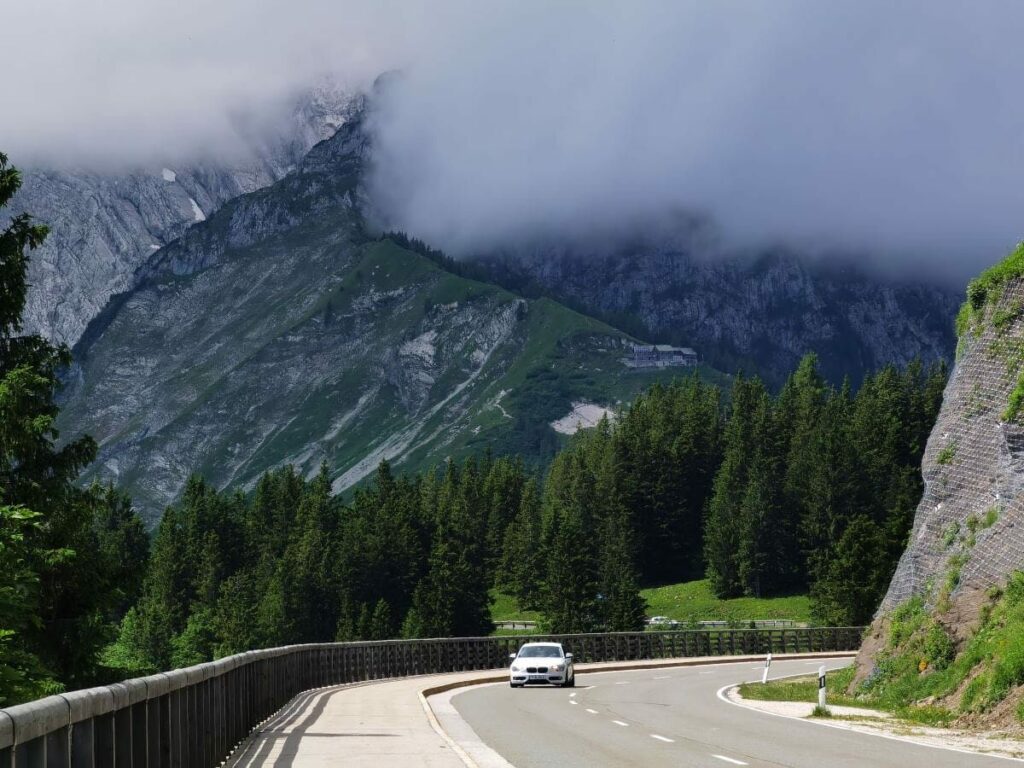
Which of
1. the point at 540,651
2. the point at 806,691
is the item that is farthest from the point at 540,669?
the point at 806,691

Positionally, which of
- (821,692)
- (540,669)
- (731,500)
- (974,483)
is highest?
(731,500)

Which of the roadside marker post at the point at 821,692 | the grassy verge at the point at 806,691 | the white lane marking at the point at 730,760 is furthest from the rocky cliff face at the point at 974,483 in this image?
the white lane marking at the point at 730,760

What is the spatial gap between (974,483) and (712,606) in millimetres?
108866

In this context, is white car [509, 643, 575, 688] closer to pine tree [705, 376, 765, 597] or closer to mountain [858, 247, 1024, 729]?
mountain [858, 247, 1024, 729]

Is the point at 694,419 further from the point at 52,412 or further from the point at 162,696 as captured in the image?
the point at 162,696

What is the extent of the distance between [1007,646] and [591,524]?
145 metres

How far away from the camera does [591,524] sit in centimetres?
17212

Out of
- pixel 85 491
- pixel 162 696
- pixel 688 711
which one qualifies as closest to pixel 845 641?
pixel 688 711

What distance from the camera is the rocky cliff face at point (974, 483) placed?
33375 mm

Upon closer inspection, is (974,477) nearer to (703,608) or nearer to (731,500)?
(703,608)

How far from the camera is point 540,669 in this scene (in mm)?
45781

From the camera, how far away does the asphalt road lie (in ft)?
66.2

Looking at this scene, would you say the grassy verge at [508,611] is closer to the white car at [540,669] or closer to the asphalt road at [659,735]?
the white car at [540,669]

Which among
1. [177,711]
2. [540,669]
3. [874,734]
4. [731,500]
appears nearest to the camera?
[177,711]
